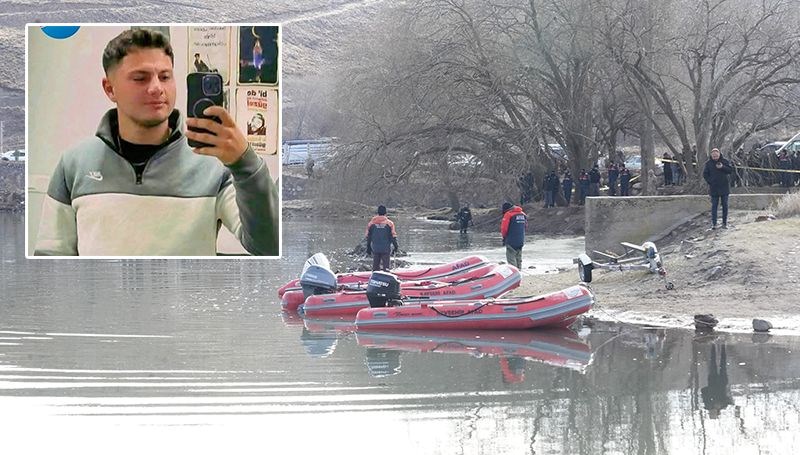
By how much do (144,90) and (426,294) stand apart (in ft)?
41.1

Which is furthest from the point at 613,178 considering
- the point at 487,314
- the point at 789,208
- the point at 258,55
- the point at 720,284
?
the point at 258,55

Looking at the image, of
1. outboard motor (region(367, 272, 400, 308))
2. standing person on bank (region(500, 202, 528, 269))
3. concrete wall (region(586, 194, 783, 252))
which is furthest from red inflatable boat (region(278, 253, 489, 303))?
outboard motor (region(367, 272, 400, 308))

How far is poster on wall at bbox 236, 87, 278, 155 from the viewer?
10289 millimetres

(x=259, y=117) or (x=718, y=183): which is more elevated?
(x=259, y=117)

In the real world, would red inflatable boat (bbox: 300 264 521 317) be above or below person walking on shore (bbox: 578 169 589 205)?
below

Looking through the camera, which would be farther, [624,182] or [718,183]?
[624,182]

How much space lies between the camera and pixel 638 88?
133 feet

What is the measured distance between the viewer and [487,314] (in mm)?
19750

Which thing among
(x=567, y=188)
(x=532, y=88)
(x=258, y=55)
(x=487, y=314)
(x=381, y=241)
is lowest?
(x=487, y=314)

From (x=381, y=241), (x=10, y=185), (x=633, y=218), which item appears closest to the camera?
(x=381, y=241)

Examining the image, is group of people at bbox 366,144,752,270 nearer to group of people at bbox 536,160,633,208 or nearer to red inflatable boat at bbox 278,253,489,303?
red inflatable boat at bbox 278,253,489,303

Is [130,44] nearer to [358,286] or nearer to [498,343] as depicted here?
[498,343]

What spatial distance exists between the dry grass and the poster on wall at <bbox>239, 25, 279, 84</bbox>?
17356mm

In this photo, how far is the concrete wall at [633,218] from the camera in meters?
26.9
